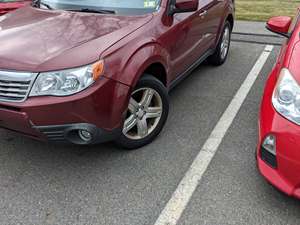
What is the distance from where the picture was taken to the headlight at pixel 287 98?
7.66ft

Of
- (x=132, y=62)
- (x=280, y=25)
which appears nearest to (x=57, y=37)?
(x=132, y=62)

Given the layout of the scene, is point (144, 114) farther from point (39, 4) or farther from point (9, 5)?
point (9, 5)

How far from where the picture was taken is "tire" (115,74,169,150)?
3160 mm

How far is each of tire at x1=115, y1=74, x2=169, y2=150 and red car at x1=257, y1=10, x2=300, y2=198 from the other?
1.04m

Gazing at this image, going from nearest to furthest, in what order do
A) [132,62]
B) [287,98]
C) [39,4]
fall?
[287,98] → [132,62] → [39,4]

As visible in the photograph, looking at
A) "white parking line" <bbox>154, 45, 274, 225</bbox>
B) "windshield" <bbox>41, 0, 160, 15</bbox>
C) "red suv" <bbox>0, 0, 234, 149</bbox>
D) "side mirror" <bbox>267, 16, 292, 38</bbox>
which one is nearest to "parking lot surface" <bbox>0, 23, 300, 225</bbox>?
"white parking line" <bbox>154, 45, 274, 225</bbox>

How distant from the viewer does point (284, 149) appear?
2.30 metres

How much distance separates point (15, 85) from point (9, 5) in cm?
335

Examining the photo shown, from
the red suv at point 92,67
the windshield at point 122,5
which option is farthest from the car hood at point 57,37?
the windshield at point 122,5

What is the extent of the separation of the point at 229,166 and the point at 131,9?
172 centimetres

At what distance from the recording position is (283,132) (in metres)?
2.31

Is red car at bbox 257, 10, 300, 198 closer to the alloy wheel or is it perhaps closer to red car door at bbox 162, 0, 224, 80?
the alloy wheel

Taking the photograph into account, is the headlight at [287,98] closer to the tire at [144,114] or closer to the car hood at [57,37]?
the tire at [144,114]

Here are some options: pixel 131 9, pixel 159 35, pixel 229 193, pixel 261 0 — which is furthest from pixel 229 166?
pixel 261 0
